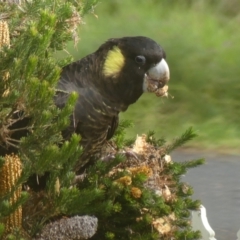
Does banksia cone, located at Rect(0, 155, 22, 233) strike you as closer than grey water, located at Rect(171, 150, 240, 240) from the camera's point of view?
Yes

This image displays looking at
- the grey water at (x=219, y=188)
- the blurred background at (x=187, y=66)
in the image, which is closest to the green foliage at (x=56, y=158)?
the grey water at (x=219, y=188)

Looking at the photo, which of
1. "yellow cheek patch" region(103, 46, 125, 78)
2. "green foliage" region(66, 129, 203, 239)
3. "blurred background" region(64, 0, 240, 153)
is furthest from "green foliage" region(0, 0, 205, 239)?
"blurred background" region(64, 0, 240, 153)

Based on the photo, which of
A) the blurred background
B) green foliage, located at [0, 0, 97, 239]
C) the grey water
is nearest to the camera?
green foliage, located at [0, 0, 97, 239]

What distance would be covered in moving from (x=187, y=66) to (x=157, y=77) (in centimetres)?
268

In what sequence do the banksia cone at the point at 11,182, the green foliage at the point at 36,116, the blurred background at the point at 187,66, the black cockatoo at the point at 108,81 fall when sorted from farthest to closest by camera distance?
the blurred background at the point at 187,66 → the black cockatoo at the point at 108,81 → the banksia cone at the point at 11,182 → the green foliage at the point at 36,116

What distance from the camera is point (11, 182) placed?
1132 millimetres

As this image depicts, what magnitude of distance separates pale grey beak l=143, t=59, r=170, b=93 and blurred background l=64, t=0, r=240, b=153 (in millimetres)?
2162

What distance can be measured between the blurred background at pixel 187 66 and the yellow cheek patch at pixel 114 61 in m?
2.19

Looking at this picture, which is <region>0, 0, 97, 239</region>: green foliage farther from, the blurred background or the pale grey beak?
the blurred background

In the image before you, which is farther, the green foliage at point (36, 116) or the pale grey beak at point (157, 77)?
the pale grey beak at point (157, 77)

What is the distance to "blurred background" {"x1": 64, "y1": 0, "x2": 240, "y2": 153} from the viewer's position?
3912 millimetres

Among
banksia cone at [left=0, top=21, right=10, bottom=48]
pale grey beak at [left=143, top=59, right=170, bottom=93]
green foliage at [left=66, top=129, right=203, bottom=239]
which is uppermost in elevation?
banksia cone at [left=0, top=21, right=10, bottom=48]

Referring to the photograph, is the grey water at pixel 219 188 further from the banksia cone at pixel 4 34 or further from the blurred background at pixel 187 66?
the banksia cone at pixel 4 34

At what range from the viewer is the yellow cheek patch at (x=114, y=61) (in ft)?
4.76
